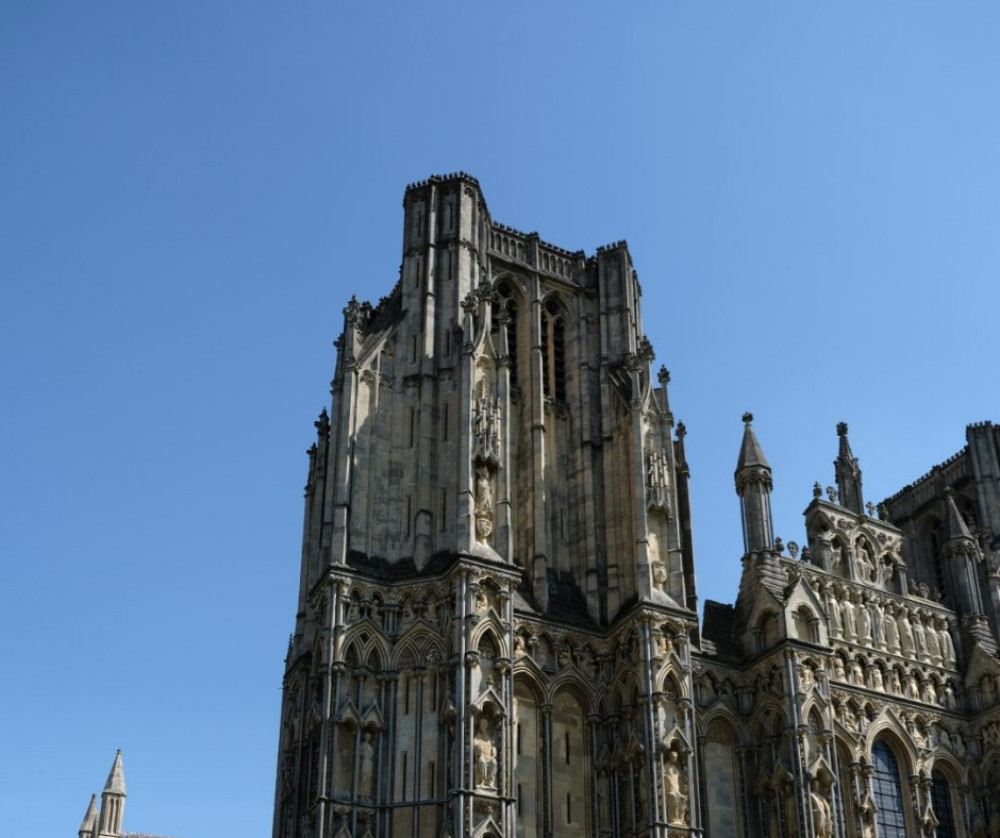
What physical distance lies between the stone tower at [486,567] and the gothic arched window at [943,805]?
9479 millimetres

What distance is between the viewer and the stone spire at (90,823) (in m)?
67.5

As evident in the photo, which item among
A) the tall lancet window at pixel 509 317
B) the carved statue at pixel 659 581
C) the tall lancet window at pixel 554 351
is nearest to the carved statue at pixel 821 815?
the carved statue at pixel 659 581

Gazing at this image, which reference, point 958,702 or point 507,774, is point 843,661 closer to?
point 958,702

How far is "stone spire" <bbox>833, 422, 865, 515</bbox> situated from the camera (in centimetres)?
4794

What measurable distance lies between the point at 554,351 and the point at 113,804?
36.8 metres

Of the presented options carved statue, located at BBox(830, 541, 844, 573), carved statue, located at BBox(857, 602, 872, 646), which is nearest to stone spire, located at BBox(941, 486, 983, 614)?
carved statue, located at BBox(857, 602, 872, 646)

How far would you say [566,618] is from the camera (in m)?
37.0

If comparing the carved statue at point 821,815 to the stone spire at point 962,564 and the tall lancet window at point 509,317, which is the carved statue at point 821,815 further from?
the tall lancet window at point 509,317

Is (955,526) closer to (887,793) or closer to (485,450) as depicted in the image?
(887,793)

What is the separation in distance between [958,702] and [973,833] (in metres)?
4.13

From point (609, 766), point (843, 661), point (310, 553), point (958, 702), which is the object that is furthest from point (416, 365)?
point (958, 702)

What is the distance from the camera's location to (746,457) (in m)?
43.3

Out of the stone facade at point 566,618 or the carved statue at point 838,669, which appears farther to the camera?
the carved statue at point 838,669

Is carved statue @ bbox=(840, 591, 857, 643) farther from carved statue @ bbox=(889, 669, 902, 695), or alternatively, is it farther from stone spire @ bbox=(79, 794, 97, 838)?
stone spire @ bbox=(79, 794, 97, 838)
